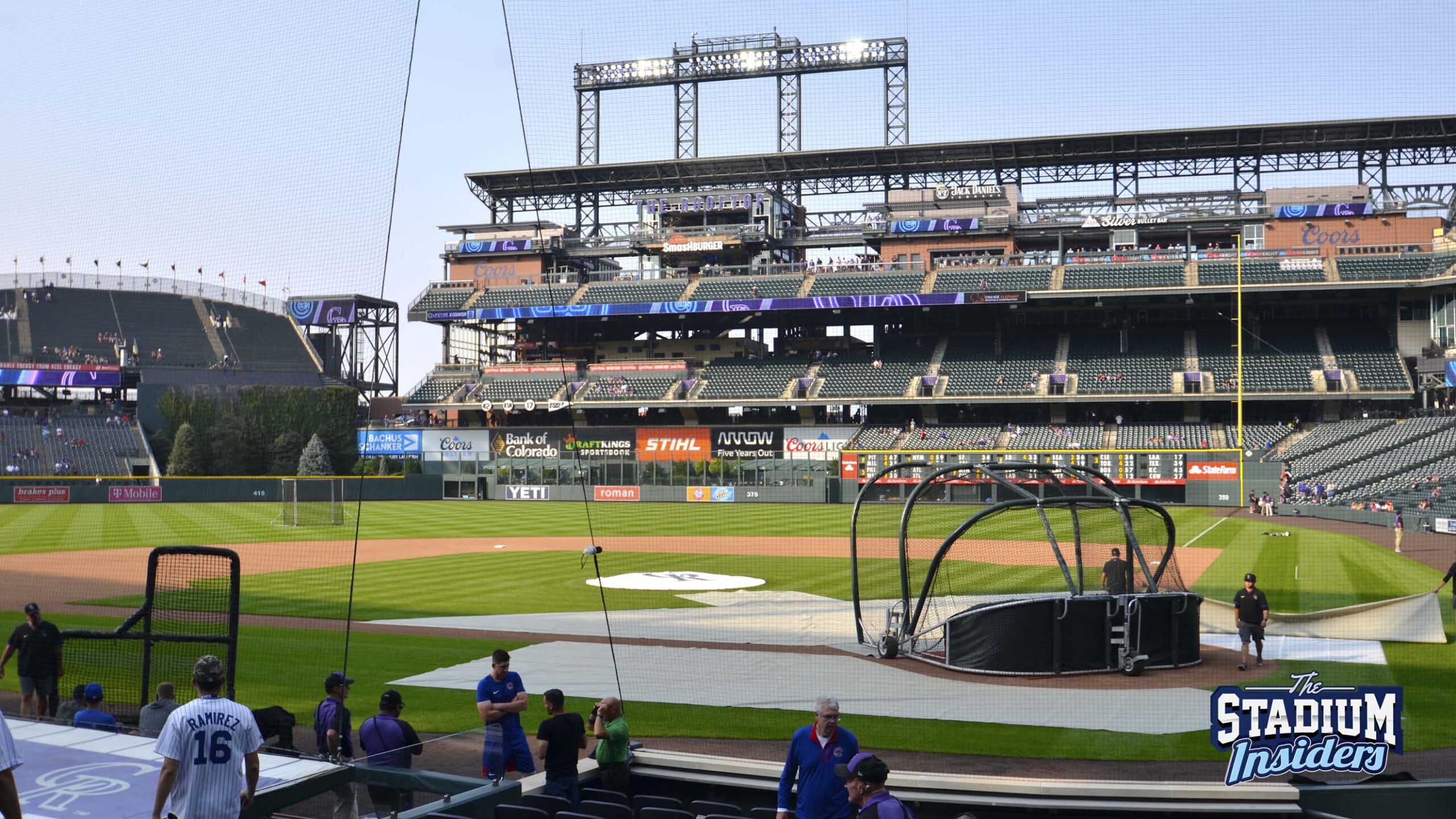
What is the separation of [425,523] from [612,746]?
124 feet

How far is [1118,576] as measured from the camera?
1573 centimetres

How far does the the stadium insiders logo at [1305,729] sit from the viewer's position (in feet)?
29.6

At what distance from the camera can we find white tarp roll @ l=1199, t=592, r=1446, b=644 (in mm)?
17422

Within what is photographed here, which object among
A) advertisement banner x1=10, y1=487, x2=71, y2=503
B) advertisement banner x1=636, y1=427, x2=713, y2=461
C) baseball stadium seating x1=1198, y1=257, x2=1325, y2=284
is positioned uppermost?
baseball stadium seating x1=1198, y1=257, x2=1325, y2=284

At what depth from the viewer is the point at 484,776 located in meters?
8.38

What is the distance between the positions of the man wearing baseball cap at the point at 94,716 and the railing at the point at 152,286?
5.42 m

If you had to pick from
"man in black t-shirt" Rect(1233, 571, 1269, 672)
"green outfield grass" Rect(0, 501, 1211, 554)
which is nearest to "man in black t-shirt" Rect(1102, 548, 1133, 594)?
"man in black t-shirt" Rect(1233, 571, 1269, 672)

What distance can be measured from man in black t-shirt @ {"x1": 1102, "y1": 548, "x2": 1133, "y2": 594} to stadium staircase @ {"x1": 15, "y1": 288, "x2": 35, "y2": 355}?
18025mm

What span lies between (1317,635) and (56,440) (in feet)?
134

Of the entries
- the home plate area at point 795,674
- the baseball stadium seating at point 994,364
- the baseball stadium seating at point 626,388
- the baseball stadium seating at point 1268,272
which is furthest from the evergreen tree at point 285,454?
the baseball stadium seating at point 1268,272

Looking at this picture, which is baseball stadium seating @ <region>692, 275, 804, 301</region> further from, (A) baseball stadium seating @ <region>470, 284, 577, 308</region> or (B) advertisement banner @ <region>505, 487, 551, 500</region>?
(B) advertisement banner @ <region>505, 487, 551, 500</region>

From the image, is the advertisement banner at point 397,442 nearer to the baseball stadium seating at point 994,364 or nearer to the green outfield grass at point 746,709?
the baseball stadium seating at point 994,364

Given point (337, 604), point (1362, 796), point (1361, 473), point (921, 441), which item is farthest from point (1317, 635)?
point (921, 441)

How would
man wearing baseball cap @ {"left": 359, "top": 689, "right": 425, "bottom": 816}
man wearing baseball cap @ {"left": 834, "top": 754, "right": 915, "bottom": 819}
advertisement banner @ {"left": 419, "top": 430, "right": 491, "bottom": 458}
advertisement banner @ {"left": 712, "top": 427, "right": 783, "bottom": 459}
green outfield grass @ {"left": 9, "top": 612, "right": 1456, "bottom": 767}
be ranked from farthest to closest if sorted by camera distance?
advertisement banner @ {"left": 419, "top": 430, "right": 491, "bottom": 458}, advertisement banner @ {"left": 712, "top": 427, "right": 783, "bottom": 459}, green outfield grass @ {"left": 9, "top": 612, "right": 1456, "bottom": 767}, man wearing baseball cap @ {"left": 359, "top": 689, "right": 425, "bottom": 816}, man wearing baseball cap @ {"left": 834, "top": 754, "right": 915, "bottom": 819}
